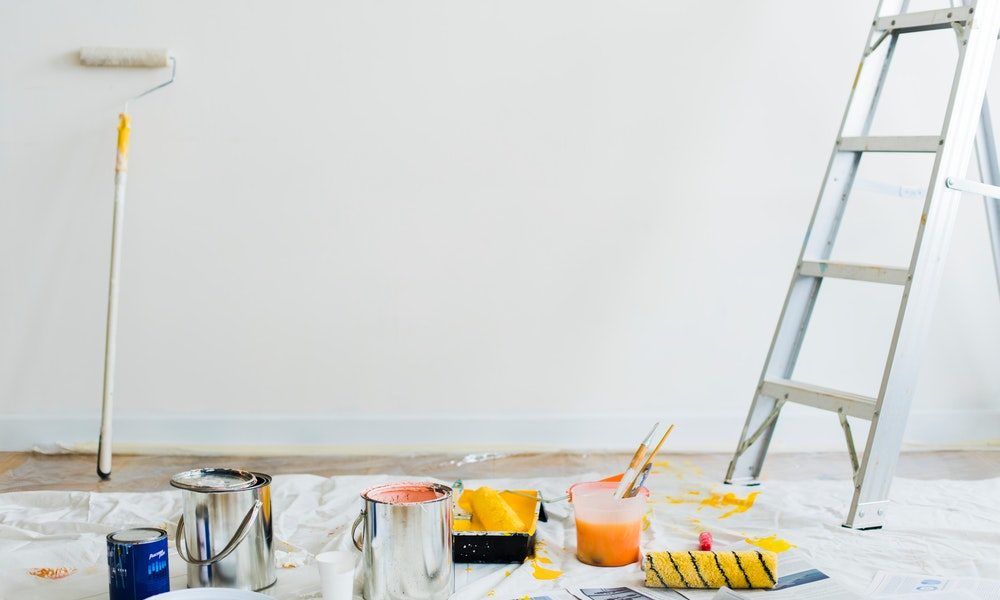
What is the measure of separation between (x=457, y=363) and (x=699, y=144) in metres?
0.95

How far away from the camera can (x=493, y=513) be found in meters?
1.67

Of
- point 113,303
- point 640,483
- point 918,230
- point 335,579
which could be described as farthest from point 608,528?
point 113,303

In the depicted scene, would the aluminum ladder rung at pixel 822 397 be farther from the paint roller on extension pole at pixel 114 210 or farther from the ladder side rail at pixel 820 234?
the paint roller on extension pole at pixel 114 210

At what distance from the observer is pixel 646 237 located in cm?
273

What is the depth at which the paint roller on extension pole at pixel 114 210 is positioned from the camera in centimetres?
236

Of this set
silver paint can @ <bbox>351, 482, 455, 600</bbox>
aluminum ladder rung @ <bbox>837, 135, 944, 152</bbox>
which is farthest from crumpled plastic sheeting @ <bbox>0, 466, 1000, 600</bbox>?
aluminum ladder rung @ <bbox>837, 135, 944, 152</bbox>

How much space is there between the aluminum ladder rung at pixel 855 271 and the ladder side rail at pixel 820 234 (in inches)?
1.4

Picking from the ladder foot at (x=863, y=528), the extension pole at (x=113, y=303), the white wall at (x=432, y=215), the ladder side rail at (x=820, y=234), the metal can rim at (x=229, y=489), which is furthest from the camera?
the white wall at (x=432, y=215)

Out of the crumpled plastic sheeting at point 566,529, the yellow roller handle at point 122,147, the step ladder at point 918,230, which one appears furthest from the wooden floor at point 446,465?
the yellow roller handle at point 122,147

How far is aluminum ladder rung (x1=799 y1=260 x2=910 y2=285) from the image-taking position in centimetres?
201

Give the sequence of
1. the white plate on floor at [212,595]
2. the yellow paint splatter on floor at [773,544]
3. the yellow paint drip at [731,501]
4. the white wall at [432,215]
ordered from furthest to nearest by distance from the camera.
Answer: the white wall at [432,215] < the yellow paint drip at [731,501] < the yellow paint splatter on floor at [773,544] < the white plate on floor at [212,595]

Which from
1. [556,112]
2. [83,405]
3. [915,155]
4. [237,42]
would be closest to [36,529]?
[83,405]

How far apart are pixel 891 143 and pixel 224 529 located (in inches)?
64.8

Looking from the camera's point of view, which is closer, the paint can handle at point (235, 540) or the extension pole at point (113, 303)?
the paint can handle at point (235, 540)
